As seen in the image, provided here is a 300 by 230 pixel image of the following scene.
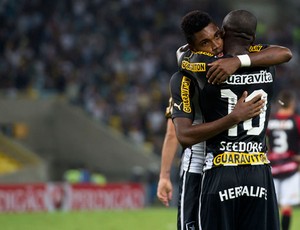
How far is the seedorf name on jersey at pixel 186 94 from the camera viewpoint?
19.4 feet

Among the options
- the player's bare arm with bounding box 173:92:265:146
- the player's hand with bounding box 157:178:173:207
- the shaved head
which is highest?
the shaved head

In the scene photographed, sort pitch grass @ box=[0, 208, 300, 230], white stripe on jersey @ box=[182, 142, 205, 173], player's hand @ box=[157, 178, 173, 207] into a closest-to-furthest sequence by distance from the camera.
→ 1. white stripe on jersey @ box=[182, 142, 205, 173]
2. player's hand @ box=[157, 178, 173, 207]
3. pitch grass @ box=[0, 208, 300, 230]

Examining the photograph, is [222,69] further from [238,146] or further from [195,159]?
[195,159]

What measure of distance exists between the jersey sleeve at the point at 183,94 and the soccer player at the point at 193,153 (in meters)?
0.03

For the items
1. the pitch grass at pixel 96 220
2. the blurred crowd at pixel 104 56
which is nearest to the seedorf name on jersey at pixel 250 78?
the pitch grass at pixel 96 220

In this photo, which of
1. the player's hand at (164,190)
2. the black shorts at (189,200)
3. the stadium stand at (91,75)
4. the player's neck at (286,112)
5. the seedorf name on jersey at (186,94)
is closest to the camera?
the seedorf name on jersey at (186,94)

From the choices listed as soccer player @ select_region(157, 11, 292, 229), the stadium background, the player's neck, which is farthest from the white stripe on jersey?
the stadium background

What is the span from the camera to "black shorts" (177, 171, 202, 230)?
20.9 ft

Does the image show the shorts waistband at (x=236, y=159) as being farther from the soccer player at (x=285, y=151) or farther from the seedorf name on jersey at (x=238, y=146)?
the soccer player at (x=285, y=151)

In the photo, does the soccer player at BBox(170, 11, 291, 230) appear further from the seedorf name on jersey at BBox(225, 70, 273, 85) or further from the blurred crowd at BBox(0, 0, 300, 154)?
the blurred crowd at BBox(0, 0, 300, 154)

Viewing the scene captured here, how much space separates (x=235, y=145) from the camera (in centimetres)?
580

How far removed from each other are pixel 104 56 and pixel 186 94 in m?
20.1

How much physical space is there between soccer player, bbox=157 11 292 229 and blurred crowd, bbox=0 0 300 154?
17449 millimetres

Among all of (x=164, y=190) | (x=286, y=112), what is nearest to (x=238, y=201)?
(x=164, y=190)
